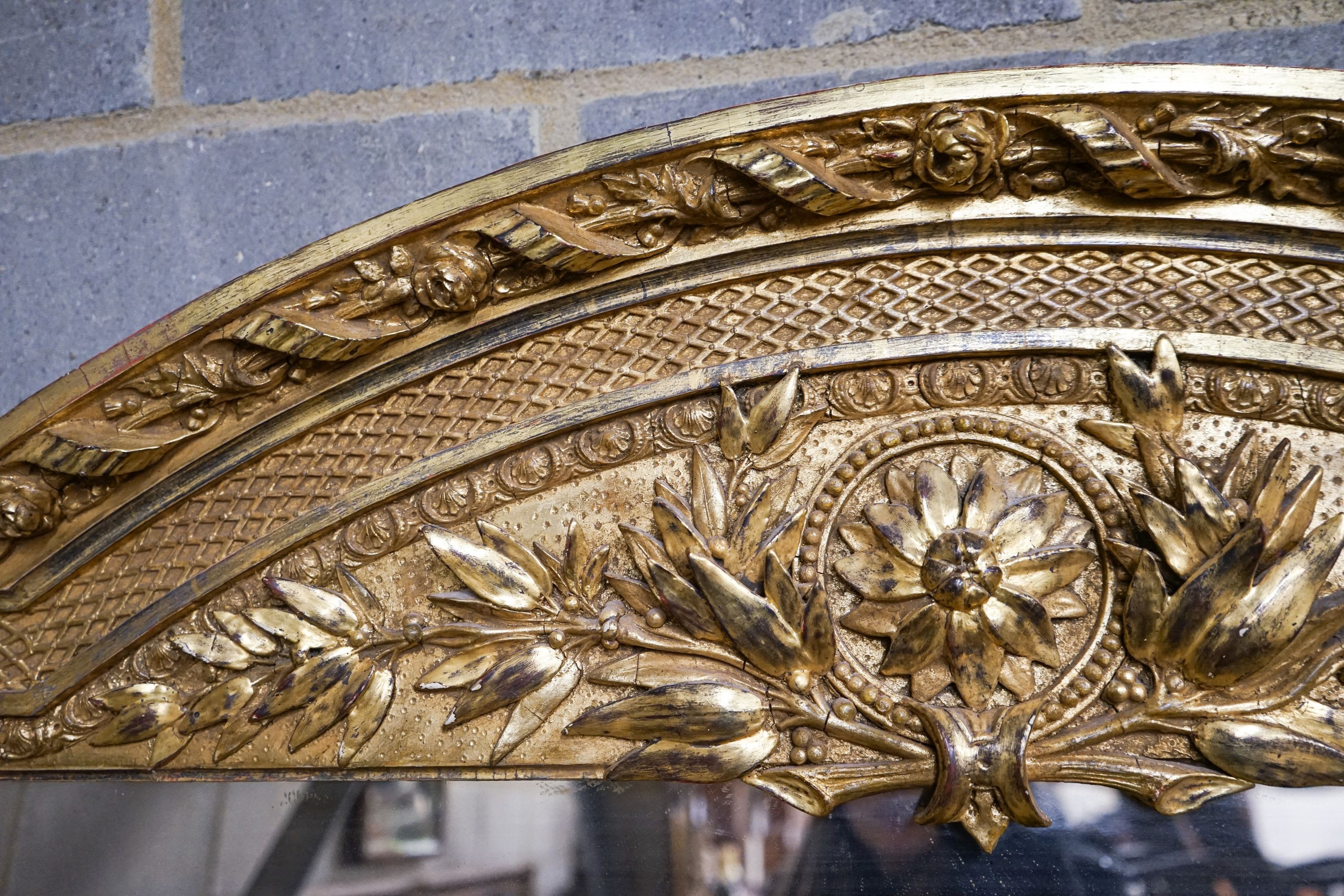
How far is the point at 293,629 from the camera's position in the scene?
0.63 metres

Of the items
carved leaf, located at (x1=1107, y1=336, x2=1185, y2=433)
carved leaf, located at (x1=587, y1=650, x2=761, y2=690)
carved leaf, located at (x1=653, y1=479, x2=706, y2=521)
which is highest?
carved leaf, located at (x1=1107, y1=336, x2=1185, y2=433)

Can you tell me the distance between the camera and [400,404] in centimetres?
66

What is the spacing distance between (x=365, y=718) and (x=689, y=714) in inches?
8.3

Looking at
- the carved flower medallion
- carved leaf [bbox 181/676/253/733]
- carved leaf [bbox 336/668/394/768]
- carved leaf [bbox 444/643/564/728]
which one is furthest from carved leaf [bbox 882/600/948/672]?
carved leaf [bbox 181/676/253/733]

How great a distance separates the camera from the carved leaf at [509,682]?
596 millimetres

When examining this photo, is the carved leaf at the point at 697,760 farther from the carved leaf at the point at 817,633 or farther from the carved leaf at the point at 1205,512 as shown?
the carved leaf at the point at 1205,512

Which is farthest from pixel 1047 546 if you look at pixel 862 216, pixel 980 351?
pixel 862 216

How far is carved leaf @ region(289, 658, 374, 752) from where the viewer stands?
24.0 inches

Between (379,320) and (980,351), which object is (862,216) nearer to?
(980,351)

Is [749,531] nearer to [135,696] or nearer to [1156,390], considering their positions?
[1156,390]

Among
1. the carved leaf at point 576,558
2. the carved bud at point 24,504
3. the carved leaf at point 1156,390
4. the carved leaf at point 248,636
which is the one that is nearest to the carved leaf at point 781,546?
the carved leaf at point 576,558

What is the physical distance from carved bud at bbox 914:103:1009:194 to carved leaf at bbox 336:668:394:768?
0.48 m

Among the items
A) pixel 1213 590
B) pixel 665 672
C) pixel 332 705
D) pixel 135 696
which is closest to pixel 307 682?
pixel 332 705

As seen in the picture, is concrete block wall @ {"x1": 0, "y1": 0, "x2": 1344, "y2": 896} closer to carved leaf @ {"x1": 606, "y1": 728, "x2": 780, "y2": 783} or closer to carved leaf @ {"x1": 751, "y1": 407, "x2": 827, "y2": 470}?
carved leaf @ {"x1": 751, "y1": 407, "x2": 827, "y2": 470}
